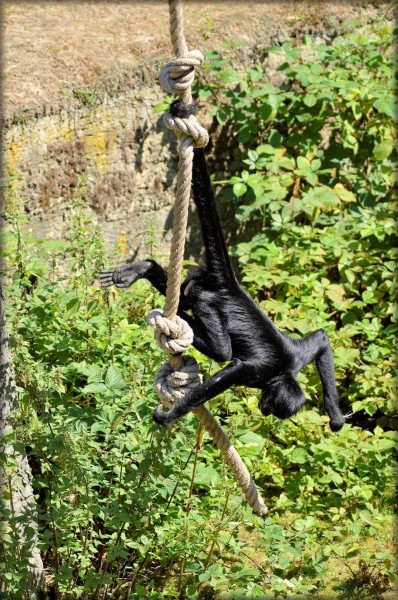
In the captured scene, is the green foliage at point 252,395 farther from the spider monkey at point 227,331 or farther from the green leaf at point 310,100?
the spider monkey at point 227,331

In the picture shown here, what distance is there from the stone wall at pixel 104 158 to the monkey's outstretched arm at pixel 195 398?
124 inches

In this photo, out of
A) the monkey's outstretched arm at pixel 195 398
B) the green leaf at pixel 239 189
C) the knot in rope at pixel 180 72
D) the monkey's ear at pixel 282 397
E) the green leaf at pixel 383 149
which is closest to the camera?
the knot in rope at pixel 180 72

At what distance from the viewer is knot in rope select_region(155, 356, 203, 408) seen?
3.84 m

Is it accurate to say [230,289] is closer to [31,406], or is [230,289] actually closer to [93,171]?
[31,406]

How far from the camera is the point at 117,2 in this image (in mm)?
8758

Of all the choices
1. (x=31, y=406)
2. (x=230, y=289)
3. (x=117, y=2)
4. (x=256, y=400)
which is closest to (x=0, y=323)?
(x=31, y=406)

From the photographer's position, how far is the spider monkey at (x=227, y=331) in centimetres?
428

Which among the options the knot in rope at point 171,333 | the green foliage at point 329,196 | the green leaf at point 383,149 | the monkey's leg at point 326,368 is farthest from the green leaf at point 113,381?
the green leaf at point 383,149

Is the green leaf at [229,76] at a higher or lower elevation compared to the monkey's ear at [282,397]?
higher

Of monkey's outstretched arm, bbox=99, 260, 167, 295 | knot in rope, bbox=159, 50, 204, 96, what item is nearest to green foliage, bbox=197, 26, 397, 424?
monkey's outstretched arm, bbox=99, 260, 167, 295

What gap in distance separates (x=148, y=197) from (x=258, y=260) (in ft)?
3.96

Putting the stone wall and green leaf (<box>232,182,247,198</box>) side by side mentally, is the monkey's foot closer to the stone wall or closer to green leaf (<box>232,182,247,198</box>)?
green leaf (<box>232,182,247,198</box>)

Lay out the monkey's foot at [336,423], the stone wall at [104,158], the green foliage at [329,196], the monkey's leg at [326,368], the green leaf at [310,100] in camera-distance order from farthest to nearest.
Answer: the green leaf at [310,100], the stone wall at [104,158], the green foliage at [329,196], the monkey's foot at [336,423], the monkey's leg at [326,368]

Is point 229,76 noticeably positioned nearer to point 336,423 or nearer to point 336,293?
point 336,293
